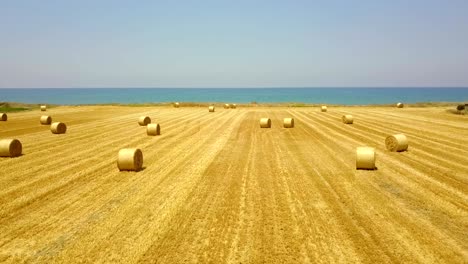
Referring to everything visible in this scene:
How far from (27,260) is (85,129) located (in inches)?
929

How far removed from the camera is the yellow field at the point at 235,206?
8.17 m

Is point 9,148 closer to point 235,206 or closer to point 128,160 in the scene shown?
point 128,160

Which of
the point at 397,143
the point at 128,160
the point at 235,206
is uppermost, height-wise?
the point at 128,160

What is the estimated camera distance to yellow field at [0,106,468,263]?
8172mm

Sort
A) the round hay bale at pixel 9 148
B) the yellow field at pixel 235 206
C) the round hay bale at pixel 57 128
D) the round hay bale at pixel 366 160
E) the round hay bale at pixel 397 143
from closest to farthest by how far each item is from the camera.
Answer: the yellow field at pixel 235 206 → the round hay bale at pixel 366 160 → the round hay bale at pixel 9 148 → the round hay bale at pixel 397 143 → the round hay bale at pixel 57 128

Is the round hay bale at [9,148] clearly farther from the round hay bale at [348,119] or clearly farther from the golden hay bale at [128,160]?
the round hay bale at [348,119]

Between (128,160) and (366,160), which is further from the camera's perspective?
(366,160)

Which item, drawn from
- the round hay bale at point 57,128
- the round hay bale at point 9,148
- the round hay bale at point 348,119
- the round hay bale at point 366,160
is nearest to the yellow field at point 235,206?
the round hay bale at point 366,160

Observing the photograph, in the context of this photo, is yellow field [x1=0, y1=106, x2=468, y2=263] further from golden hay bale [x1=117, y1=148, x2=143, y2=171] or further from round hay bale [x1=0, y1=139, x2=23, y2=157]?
round hay bale [x1=0, y1=139, x2=23, y2=157]

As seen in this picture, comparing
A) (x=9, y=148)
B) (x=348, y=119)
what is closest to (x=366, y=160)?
(x=9, y=148)

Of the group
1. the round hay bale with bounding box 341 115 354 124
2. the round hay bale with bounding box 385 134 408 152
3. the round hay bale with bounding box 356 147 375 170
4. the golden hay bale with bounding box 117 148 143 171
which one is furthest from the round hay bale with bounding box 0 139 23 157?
the round hay bale with bounding box 341 115 354 124

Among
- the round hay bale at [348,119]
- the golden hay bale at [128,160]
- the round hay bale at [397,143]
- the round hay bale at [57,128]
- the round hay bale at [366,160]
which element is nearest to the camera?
the golden hay bale at [128,160]

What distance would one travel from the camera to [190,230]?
927 cm

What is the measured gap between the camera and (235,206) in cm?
1096
